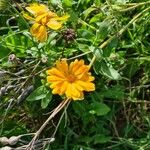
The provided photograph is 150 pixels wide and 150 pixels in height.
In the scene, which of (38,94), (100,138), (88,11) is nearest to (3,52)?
(38,94)

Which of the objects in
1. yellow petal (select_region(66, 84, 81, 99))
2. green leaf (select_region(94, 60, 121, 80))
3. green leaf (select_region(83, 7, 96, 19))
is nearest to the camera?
yellow petal (select_region(66, 84, 81, 99))

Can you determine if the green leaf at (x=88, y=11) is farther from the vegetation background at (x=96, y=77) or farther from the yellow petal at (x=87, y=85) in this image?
the yellow petal at (x=87, y=85)

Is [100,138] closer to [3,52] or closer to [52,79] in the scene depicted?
[52,79]

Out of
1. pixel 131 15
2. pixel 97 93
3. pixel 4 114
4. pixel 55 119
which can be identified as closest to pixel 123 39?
pixel 131 15

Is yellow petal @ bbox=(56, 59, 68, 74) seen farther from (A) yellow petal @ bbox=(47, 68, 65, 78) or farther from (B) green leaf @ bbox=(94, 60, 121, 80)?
(B) green leaf @ bbox=(94, 60, 121, 80)

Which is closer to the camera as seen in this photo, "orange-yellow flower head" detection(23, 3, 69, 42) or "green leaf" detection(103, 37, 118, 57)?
"orange-yellow flower head" detection(23, 3, 69, 42)

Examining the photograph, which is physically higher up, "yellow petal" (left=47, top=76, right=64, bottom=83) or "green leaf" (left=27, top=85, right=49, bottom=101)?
"yellow petal" (left=47, top=76, right=64, bottom=83)

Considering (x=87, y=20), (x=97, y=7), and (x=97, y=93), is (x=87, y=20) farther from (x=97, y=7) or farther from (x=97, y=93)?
(x=97, y=93)

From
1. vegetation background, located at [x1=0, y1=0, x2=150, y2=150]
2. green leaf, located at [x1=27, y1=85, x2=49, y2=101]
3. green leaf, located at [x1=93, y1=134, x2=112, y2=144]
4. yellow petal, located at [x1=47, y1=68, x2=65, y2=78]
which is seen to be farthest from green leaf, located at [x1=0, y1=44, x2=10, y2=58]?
green leaf, located at [x1=93, y1=134, x2=112, y2=144]
